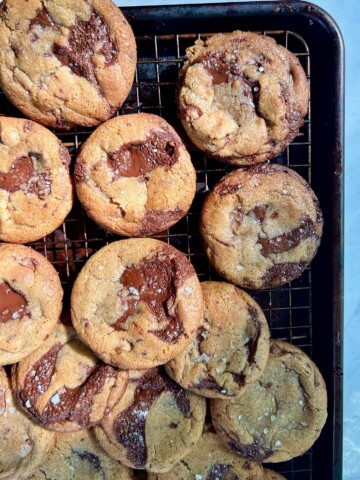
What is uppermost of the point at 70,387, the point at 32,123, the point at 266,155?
the point at 32,123

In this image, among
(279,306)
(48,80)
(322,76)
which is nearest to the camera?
(48,80)

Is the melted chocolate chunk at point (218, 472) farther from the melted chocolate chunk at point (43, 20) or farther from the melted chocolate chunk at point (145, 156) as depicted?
the melted chocolate chunk at point (43, 20)

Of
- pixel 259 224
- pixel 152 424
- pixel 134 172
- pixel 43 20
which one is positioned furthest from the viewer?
pixel 152 424

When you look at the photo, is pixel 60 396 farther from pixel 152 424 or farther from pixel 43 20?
pixel 43 20

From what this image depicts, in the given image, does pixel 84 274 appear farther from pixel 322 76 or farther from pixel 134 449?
pixel 322 76

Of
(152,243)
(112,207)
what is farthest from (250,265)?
(112,207)

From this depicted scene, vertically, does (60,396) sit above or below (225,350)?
below

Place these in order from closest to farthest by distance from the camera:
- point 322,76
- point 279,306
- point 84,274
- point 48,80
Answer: point 48,80 < point 84,274 < point 322,76 < point 279,306

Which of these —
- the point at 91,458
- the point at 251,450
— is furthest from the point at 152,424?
the point at 251,450
